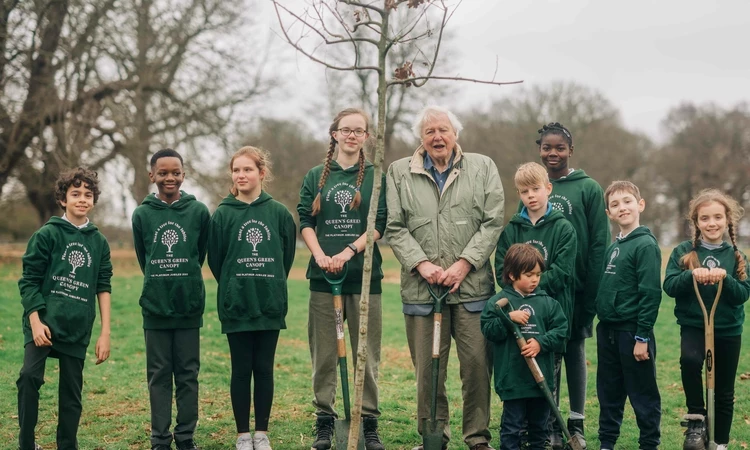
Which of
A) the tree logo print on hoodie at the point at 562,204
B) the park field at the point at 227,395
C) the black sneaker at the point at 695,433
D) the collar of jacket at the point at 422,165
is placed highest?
the collar of jacket at the point at 422,165

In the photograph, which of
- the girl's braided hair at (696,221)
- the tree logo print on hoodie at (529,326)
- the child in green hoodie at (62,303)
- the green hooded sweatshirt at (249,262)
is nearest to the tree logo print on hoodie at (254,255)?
the green hooded sweatshirt at (249,262)

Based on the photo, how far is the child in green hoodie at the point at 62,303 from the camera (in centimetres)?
470

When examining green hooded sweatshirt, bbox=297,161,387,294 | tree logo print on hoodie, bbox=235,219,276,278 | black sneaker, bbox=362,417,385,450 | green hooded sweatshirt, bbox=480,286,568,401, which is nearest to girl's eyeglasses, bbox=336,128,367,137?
green hooded sweatshirt, bbox=297,161,387,294

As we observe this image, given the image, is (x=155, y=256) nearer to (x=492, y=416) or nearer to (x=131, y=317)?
(x=492, y=416)

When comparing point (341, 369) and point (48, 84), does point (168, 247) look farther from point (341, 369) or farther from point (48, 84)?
point (48, 84)

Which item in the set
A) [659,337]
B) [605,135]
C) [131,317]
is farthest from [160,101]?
[605,135]

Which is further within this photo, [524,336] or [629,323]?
[629,323]

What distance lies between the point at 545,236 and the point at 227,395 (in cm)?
379

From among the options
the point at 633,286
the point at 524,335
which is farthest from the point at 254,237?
the point at 633,286

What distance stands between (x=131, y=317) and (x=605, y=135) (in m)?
27.5

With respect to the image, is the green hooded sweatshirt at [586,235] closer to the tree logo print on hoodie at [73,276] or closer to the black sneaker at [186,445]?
the black sneaker at [186,445]

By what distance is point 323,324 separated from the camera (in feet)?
17.6

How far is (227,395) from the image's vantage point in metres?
7.29

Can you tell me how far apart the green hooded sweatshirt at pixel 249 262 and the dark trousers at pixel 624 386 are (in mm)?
2187
